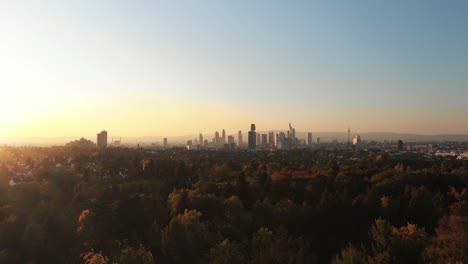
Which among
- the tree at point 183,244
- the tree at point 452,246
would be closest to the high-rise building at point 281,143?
the tree at point 183,244

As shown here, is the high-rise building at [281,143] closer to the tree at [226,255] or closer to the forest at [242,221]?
the forest at [242,221]

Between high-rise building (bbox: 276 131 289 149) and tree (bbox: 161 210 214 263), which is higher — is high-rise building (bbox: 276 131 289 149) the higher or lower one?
the higher one

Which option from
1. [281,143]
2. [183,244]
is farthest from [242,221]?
[281,143]

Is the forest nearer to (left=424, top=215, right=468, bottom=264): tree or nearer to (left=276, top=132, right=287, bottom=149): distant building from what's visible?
(left=424, top=215, right=468, bottom=264): tree

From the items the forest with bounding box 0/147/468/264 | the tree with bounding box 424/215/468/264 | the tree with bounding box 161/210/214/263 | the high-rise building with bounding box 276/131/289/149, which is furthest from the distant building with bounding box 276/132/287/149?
the tree with bounding box 424/215/468/264

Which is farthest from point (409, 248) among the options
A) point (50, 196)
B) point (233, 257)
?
point (50, 196)

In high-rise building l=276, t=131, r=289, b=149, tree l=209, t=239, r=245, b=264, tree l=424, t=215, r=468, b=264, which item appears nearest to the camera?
tree l=424, t=215, r=468, b=264

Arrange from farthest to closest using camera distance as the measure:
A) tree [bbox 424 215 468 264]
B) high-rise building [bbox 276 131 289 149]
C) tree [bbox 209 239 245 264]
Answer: high-rise building [bbox 276 131 289 149]
tree [bbox 209 239 245 264]
tree [bbox 424 215 468 264]

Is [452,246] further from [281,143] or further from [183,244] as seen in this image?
[281,143]

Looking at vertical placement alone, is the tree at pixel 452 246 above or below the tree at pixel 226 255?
above
